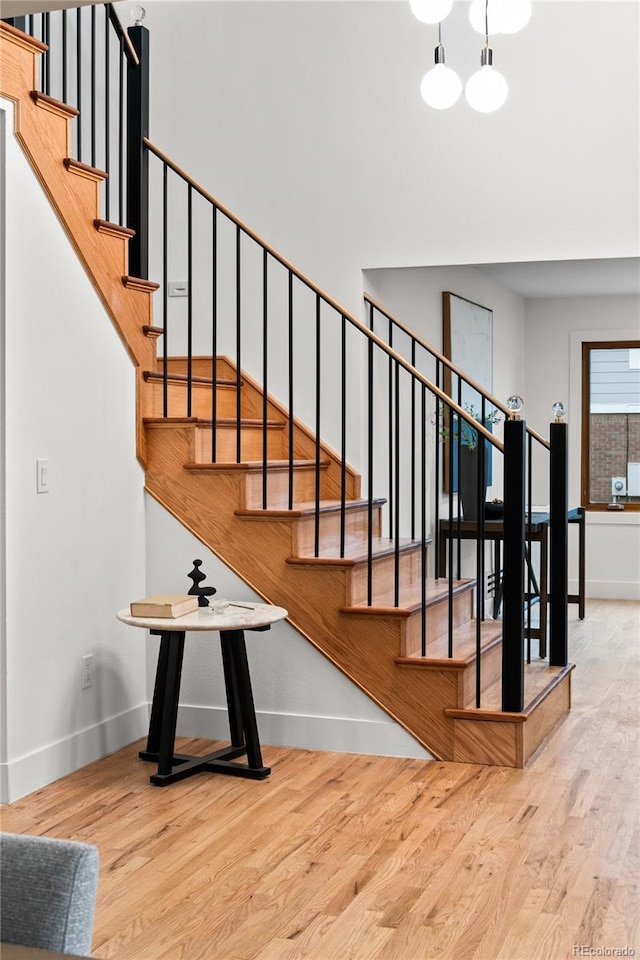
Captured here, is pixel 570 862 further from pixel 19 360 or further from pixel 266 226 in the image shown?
pixel 266 226

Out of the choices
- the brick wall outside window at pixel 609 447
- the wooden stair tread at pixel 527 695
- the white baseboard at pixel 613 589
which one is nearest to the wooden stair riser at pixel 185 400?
the wooden stair tread at pixel 527 695

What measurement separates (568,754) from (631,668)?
183 cm

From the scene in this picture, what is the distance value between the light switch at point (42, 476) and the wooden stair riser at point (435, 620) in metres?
1.46

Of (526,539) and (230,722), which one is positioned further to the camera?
(526,539)

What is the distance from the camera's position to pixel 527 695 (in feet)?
14.1

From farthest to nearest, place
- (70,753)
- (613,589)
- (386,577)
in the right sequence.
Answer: (613,589) < (386,577) < (70,753)

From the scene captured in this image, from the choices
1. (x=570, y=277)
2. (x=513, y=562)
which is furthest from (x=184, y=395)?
(x=570, y=277)

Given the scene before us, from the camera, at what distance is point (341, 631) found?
421 cm

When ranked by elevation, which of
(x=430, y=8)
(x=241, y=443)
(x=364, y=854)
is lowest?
(x=364, y=854)

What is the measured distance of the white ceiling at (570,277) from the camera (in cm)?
706

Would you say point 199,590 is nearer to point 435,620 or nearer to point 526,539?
point 435,620

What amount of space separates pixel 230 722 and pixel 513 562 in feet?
4.03

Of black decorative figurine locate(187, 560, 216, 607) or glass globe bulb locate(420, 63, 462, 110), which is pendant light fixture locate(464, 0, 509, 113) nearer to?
glass globe bulb locate(420, 63, 462, 110)

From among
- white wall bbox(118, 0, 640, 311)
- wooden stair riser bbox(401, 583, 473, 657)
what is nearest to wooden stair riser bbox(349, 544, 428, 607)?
wooden stair riser bbox(401, 583, 473, 657)
